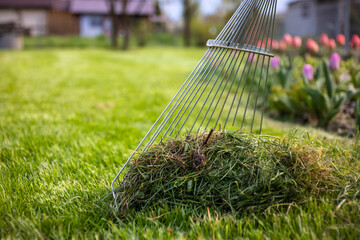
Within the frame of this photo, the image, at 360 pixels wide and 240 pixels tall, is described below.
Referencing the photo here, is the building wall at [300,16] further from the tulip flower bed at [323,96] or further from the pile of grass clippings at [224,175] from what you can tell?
the pile of grass clippings at [224,175]

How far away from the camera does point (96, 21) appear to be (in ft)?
99.3

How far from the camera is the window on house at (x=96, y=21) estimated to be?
30.1 m

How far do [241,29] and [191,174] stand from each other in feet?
2.89

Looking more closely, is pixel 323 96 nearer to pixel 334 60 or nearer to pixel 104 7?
pixel 334 60

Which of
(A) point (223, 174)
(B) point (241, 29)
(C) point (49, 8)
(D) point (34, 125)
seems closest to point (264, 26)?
(B) point (241, 29)

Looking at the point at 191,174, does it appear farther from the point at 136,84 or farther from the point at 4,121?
the point at 136,84

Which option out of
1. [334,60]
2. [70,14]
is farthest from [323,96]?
[70,14]

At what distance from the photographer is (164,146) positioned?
188 centimetres

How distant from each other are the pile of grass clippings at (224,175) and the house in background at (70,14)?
25823 mm

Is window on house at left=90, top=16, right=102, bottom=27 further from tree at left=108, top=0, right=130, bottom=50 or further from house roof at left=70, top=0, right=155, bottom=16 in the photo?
tree at left=108, top=0, right=130, bottom=50

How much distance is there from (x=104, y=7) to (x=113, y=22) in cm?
1334

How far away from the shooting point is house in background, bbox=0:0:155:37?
26.8 metres

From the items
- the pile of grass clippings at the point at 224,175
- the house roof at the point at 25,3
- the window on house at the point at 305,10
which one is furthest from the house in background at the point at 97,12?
the pile of grass clippings at the point at 224,175

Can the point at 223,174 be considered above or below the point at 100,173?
above
